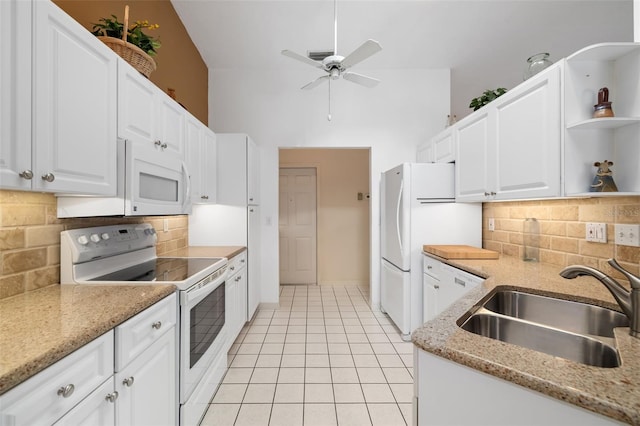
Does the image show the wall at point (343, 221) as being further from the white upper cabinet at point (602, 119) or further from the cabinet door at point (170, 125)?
the white upper cabinet at point (602, 119)

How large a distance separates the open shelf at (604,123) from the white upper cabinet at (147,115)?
2378mm

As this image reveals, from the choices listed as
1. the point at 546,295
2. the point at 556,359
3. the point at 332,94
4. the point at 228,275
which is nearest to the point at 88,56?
the point at 228,275

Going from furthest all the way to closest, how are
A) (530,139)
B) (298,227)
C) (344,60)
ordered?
(298,227) < (344,60) < (530,139)

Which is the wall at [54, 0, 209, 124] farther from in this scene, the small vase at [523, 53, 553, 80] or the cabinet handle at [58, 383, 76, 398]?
the small vase at [523, 53, 553, 80]

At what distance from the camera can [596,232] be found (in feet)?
5.72

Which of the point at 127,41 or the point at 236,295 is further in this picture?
the point at 236,295

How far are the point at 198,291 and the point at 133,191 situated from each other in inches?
25.3

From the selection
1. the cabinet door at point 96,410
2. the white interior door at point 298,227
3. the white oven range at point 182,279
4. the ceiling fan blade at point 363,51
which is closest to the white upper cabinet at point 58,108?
the white oven range at point 182,279

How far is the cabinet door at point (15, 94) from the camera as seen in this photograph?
0.91 metres

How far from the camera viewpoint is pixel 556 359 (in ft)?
2.47

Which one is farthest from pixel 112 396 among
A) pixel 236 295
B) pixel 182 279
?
pixel 236 295

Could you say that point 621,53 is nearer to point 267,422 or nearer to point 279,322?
point 267,422

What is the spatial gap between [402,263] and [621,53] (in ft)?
6.62

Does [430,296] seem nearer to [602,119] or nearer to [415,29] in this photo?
[602,119]
